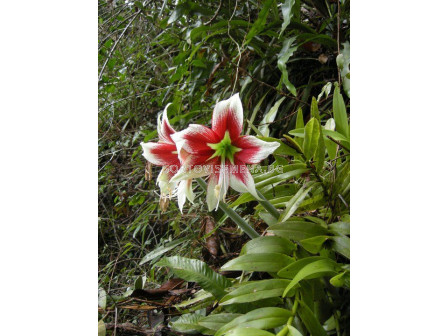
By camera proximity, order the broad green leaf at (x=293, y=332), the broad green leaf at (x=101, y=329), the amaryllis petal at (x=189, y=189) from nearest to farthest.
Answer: the broad green leaf at (x=293, y=332)
the amaryllis petal at (x=189, y=189)
the broad green leaf at (x=101, y=329)

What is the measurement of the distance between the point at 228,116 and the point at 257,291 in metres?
0.21

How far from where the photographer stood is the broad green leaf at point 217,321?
0.52m

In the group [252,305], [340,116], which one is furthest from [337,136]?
[252,305]

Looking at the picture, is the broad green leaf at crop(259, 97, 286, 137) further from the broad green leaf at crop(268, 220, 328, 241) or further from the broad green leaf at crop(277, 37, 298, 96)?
the broad green leaf at crop(268, 220, 328, 241)

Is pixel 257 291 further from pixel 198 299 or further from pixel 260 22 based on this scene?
pixel 260 22

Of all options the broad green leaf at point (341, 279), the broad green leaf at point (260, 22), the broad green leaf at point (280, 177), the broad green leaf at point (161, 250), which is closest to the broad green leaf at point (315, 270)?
the broad green leaf at point (341, 279)

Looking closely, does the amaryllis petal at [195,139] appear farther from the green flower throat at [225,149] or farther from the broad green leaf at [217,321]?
the broad green leaf at [217,321]

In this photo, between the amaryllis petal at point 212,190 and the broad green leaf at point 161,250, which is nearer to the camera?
the amaryllis petal at point 212,190

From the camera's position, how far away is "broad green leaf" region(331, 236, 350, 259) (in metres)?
0.49

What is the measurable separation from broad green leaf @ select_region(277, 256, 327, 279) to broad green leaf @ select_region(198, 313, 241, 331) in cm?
9

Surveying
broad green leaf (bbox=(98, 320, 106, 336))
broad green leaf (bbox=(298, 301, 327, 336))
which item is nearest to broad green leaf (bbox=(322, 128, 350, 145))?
broad green leaf (bbox=(298, 301, 327, 336))
